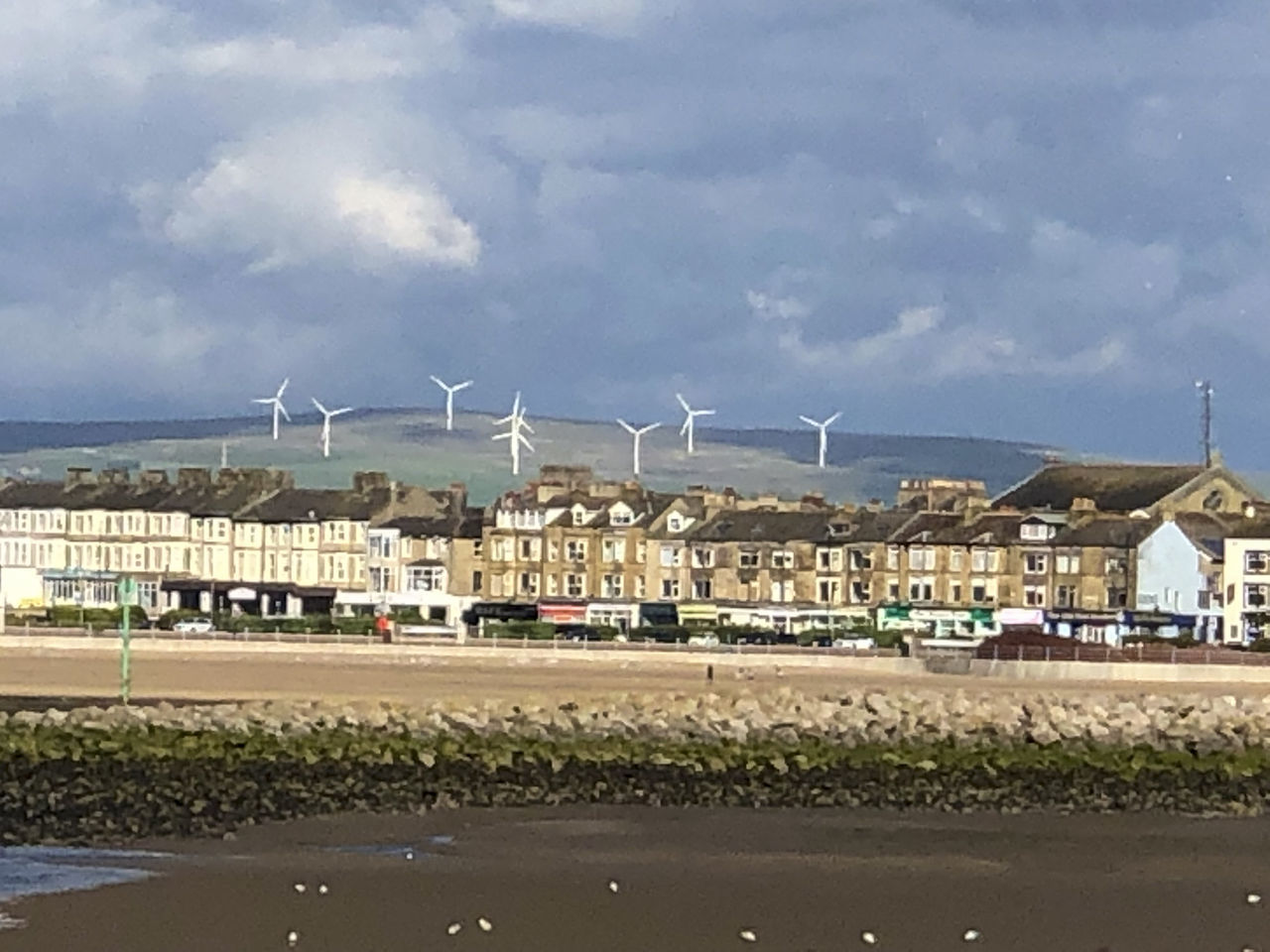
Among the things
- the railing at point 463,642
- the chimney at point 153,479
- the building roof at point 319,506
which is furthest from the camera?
the chimney at point 153,479

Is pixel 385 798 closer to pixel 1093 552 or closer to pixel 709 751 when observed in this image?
pixel 709 751

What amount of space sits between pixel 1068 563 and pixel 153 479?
41.3 metres

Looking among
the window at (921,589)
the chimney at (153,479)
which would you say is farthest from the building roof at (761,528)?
the chimney at (153,479)

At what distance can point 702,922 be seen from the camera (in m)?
16.8

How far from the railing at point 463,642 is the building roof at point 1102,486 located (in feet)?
73.0

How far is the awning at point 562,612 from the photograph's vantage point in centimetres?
10000

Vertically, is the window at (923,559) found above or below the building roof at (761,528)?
below

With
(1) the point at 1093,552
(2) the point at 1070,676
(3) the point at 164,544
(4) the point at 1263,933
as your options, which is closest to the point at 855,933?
(4) the point at 1263,933

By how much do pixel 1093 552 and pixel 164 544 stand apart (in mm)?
37226

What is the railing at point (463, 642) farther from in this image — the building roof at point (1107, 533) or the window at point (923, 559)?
the window at point (923, 559)

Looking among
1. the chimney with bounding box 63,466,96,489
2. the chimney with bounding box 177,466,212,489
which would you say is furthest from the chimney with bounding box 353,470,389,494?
the chimney with bounding box 63,466,96,489

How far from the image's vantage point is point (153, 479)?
11975cm

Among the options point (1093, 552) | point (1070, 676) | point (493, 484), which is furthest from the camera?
point (493, 484)

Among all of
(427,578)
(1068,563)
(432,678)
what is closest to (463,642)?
(1068,563)
